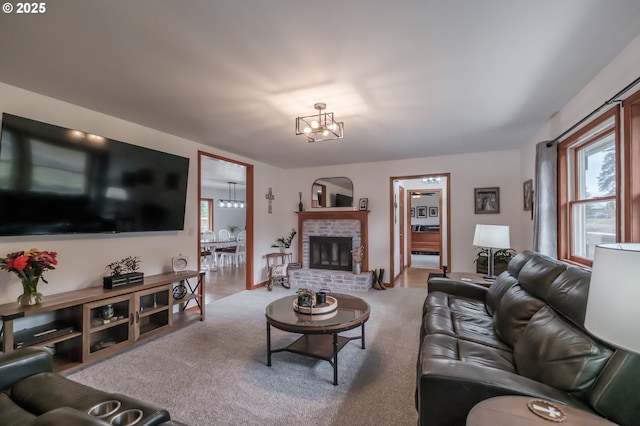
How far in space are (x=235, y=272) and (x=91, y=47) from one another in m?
5.64

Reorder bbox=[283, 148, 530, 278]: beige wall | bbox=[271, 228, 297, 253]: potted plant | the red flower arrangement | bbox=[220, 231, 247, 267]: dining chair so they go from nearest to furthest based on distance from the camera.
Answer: the red flower arrangement → bbox=[283, 148, 530, 278]: beige wall → bbox=[271, 228, 297, 253]: potted plant → bbox=[220, 231, 247, 267]: dining chair

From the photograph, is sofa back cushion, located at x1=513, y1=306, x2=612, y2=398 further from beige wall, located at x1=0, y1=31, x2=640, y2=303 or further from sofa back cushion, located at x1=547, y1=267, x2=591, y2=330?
beige wall, located at x1=0, y1=31, x2=640, y2=303

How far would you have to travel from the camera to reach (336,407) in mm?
1935

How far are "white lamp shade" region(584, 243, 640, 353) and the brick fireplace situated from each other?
4.38 metres

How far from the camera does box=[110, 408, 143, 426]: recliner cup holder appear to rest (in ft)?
3.65

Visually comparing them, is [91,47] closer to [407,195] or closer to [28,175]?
[28,175]

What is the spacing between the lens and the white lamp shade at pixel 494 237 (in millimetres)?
3270

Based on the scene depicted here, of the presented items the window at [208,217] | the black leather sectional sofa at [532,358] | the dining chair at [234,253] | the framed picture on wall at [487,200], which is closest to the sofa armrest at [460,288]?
the black leather sectional sofa at [532,358]

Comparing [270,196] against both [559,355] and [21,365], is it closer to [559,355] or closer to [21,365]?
[21,365]

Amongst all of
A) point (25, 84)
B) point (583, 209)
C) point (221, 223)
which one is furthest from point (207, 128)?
point (221, 223)

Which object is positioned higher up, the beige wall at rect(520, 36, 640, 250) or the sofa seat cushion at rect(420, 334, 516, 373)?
the beige wall at rect(520, 36, 640, 250)

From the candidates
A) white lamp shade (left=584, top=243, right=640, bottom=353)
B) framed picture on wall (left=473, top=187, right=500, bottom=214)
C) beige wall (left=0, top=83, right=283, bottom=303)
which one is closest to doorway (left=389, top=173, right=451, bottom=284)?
framed picture on wall (left=473, top=187, right=500, bottom=214)

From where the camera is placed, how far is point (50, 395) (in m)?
1.32

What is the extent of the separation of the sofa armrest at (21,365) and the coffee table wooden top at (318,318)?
138 cm
